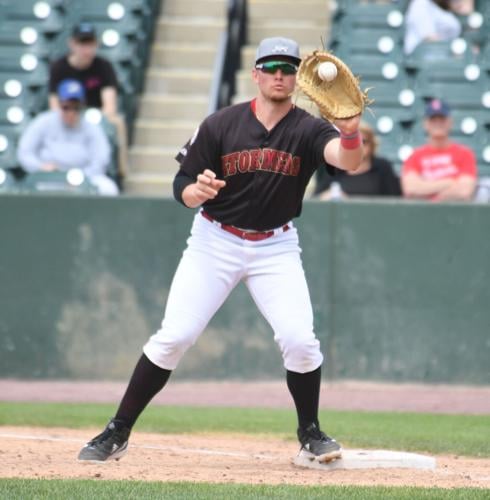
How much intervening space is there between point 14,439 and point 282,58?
9.14 feet

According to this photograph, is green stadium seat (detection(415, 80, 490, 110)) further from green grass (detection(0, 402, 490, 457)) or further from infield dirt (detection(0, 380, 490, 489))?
green grass (detection(0, 402, 490, 457))

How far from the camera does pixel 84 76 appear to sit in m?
12.0

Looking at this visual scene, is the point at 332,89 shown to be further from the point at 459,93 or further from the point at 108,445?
the point at 459,93

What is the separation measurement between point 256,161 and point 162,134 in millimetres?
7050

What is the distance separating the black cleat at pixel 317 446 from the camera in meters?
6.32

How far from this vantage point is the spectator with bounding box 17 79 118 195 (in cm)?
1108

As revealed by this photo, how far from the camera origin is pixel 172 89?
543 inches

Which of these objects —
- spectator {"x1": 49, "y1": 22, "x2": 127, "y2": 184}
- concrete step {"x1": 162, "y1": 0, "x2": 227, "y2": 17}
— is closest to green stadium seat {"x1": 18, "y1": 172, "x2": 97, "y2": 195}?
spectator {"x1": 49, "y1": 22, "x2": 127, "y2": 184}

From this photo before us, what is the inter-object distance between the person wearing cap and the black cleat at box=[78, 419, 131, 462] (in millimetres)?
5026

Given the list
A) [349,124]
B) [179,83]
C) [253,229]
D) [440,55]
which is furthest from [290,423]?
[179,83]

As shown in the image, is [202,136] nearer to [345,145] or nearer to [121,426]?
[345,145]

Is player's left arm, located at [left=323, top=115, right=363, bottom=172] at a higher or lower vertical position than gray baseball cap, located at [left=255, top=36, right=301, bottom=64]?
lower

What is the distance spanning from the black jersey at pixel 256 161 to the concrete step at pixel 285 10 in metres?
8.42

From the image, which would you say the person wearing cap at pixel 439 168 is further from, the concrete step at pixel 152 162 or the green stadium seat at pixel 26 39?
the green stadium seat at pixel 26 39
